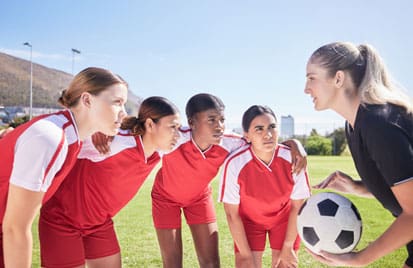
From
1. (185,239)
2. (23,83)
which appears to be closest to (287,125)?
(185,239)

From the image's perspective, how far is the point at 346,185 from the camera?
3.64m

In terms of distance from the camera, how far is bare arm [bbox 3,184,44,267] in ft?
8.16

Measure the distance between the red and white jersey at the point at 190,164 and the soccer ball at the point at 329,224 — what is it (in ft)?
5.17

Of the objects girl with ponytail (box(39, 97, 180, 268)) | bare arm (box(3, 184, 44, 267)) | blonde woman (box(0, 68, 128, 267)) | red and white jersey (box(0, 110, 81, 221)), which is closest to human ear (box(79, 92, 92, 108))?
blonde woman (box(0, 68, 128, 267))

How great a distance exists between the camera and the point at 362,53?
288 centimetres

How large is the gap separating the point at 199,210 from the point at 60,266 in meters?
1.94

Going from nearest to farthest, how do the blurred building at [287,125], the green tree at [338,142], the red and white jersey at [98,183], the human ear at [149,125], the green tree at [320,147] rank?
1. the red and white jersey at [98,183]
2. the human ear at [149,125]
3. the green tree at [338,142]
4. the green tree at [320,147]
5. the blurred building at [287,125]

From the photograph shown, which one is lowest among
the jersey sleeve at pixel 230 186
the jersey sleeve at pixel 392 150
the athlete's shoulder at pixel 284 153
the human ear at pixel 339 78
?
the jersey sleeve at pixel 230 186

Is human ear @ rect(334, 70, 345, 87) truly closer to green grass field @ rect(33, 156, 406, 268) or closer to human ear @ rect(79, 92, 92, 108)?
human ear @ rect(79, 92, 92, 108)

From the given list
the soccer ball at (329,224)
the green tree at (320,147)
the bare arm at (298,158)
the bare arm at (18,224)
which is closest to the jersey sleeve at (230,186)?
the bare arm at (298,158)

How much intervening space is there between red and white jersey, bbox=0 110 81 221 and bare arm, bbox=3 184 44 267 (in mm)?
57

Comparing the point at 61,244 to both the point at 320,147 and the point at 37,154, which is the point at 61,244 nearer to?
the point at 37,154

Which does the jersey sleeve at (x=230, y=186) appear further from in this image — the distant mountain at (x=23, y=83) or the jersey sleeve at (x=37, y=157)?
the distant mountain at (x=23, y=83)

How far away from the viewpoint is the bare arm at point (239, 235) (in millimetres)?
4539
